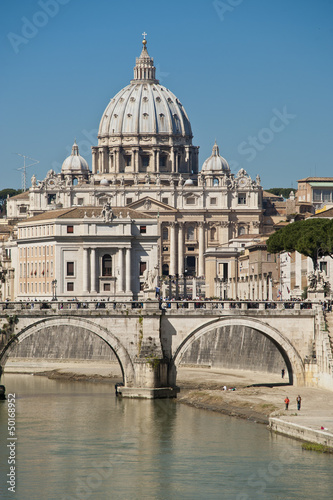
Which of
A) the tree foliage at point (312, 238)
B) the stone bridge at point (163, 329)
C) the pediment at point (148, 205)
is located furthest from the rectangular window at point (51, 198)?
the stone bridge at point (163, 329)

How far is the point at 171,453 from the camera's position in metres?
51.2

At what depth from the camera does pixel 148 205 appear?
186000mm

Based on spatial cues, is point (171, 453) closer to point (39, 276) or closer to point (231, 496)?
point (231, 496)

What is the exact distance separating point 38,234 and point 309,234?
168 ft

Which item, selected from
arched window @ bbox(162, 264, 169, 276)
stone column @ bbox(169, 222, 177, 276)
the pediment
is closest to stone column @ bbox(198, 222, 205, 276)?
stone column @ bbox(169, 222, 177, 276)

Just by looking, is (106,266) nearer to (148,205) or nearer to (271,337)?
(271,337)

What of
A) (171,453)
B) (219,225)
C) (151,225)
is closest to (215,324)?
(171,453)

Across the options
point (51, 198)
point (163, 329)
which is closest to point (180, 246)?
point (51, 198)

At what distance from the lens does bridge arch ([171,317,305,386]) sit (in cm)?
6419

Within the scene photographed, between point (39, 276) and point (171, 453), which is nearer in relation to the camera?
→ point (171, 453)

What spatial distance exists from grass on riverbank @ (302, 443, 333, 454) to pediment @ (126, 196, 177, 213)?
136 meters

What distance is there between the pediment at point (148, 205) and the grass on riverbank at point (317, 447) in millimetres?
135743

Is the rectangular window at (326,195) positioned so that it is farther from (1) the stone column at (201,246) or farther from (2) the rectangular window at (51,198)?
(2) the rectangular window at (51,198)

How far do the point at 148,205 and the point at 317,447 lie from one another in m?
138
